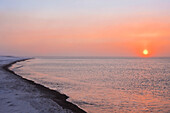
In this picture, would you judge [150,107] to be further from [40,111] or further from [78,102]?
[40,111]

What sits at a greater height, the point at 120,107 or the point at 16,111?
the point at 16,111

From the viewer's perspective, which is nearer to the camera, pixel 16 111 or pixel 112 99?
pixel 16 111

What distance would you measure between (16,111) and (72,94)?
8729mm

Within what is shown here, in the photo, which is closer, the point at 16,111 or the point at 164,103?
the point at 16,111

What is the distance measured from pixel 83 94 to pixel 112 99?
3479 mm

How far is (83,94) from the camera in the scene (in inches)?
740

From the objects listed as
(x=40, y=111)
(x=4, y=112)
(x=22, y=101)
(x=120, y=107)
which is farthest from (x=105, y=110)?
(x=4, y=112)

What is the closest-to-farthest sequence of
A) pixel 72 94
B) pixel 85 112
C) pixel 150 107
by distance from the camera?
pixel 85 112 < pixel 150 107 < pixel 72 94

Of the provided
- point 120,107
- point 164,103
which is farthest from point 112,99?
point 164,103

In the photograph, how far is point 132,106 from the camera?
14883 mm

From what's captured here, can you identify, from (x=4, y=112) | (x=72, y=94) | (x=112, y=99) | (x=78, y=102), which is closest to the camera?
(x=4, y=112)

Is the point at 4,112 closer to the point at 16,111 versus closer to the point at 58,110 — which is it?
the point at 16,111

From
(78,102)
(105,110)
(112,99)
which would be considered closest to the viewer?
(105,110)

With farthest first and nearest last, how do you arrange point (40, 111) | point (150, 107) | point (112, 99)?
point (112, 99)
point (150, 107)
point (40, 111)
